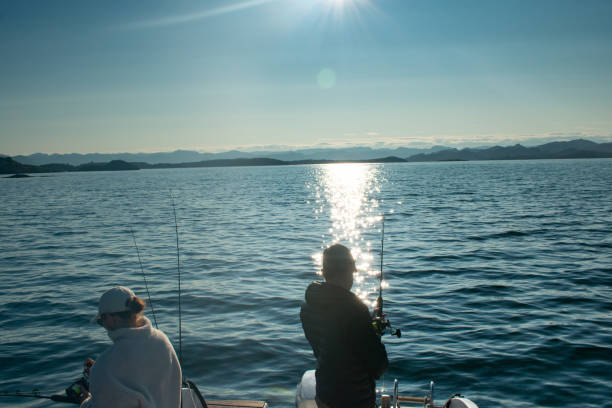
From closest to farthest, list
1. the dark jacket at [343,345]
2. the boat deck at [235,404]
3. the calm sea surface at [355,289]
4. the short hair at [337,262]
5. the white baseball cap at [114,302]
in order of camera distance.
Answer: the white baseball cap at [114,302] → the dark jacket at [343,345] → the short hair at [337,262] → the boat deck at [235,404] → the calm sea surface at [355,289]

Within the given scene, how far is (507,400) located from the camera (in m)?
7.48

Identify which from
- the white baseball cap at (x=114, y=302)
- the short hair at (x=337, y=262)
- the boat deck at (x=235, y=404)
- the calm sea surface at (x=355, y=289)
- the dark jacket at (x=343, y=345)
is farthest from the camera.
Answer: the calm sea surface at (x=355, y=289)

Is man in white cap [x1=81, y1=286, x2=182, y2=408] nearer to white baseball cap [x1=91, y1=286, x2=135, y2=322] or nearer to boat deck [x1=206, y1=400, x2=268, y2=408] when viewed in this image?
white baseball cap [x1=91, y1=286, x2=135, y2=322]

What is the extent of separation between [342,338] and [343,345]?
2.7 inches

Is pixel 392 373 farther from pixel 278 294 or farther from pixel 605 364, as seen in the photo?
pixel 278 294

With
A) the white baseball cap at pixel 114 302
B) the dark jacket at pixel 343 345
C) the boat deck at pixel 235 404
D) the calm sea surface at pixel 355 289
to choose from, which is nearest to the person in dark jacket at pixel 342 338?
the dark jacket at pixel 343 345

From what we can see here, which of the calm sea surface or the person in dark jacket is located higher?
the person in dark jacket

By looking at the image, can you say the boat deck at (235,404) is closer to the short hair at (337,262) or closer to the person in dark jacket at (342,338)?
the person in dark jacket at (342,338)

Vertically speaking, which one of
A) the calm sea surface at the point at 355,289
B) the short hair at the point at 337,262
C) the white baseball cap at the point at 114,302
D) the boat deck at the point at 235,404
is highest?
the short hair at the point at 337,262

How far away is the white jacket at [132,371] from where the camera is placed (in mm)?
3072

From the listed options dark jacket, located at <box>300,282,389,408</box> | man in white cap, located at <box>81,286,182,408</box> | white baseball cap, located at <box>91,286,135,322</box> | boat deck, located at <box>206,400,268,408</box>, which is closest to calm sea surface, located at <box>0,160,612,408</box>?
boat deck, located at <box>206,400,268,408</box>

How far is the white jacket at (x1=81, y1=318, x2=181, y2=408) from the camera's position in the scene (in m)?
3.07

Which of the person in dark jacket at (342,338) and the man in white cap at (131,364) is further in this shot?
the person in dark jacket at (342,338)

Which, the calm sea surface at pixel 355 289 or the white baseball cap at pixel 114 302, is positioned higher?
the white baseball cap at pixel 114 302
